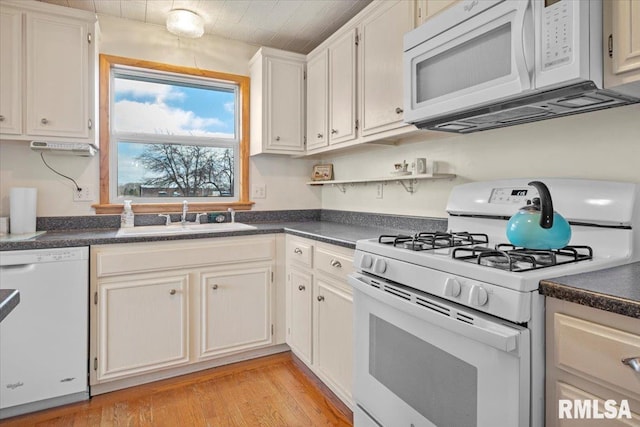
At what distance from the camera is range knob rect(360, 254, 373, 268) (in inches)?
57.0

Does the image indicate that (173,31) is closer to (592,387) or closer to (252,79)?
(252,79)

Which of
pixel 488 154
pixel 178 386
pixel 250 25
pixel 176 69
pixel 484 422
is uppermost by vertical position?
pixel 250 25

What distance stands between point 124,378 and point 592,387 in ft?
7.25

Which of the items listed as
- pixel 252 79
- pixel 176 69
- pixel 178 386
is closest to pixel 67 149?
pixel 176 69

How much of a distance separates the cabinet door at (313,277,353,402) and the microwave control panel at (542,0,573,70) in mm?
1216

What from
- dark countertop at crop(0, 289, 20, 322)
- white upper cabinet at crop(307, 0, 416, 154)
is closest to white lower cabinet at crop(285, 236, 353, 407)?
white upper cabinet at crop(307, 0, 416, 154)

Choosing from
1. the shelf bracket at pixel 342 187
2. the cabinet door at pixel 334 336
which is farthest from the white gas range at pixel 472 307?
the shelf bracket at pixel 342 187

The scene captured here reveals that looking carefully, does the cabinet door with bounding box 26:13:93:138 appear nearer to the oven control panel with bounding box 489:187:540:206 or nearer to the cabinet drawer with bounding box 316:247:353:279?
the cabinet drawer with bounding box 316:247:353:279

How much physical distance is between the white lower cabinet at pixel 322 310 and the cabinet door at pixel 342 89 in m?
0.74

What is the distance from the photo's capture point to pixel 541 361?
914 millimetres

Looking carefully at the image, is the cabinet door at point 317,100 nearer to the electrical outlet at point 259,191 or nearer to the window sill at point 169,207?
the electrical outlet at point 259,191

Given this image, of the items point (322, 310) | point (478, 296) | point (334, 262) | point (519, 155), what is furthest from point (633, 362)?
point (322, 310)

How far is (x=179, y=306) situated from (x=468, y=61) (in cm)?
195

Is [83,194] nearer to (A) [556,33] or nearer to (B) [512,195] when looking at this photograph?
(B) [512,195]
